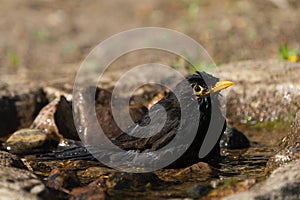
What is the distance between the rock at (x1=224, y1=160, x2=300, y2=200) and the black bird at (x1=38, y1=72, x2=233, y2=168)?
159cm

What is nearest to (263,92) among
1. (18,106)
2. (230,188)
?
(18,106)

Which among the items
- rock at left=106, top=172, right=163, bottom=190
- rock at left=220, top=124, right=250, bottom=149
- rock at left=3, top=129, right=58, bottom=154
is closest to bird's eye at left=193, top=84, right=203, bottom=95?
rock at left=220, top=124, right=250, bottom=149

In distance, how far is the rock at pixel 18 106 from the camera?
28.3 ft

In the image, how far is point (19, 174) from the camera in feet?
16.7

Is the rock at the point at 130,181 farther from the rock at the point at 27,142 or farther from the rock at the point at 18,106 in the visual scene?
the rock at the point at 18,106

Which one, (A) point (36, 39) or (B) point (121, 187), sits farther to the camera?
(A) point (36, 39)

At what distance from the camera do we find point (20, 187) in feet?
15.6

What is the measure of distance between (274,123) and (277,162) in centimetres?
301

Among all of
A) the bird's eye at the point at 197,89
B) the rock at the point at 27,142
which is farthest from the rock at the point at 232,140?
the rock at the point at 27,142

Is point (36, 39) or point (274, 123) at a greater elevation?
point (36, 39)

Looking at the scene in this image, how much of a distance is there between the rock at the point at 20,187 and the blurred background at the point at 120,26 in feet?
19.3

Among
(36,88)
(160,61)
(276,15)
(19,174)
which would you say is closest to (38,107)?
(36,88)

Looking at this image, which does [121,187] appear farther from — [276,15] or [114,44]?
[276,15]

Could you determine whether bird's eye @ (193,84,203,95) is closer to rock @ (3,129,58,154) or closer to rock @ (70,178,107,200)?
rock @ (70,178,107,200)
